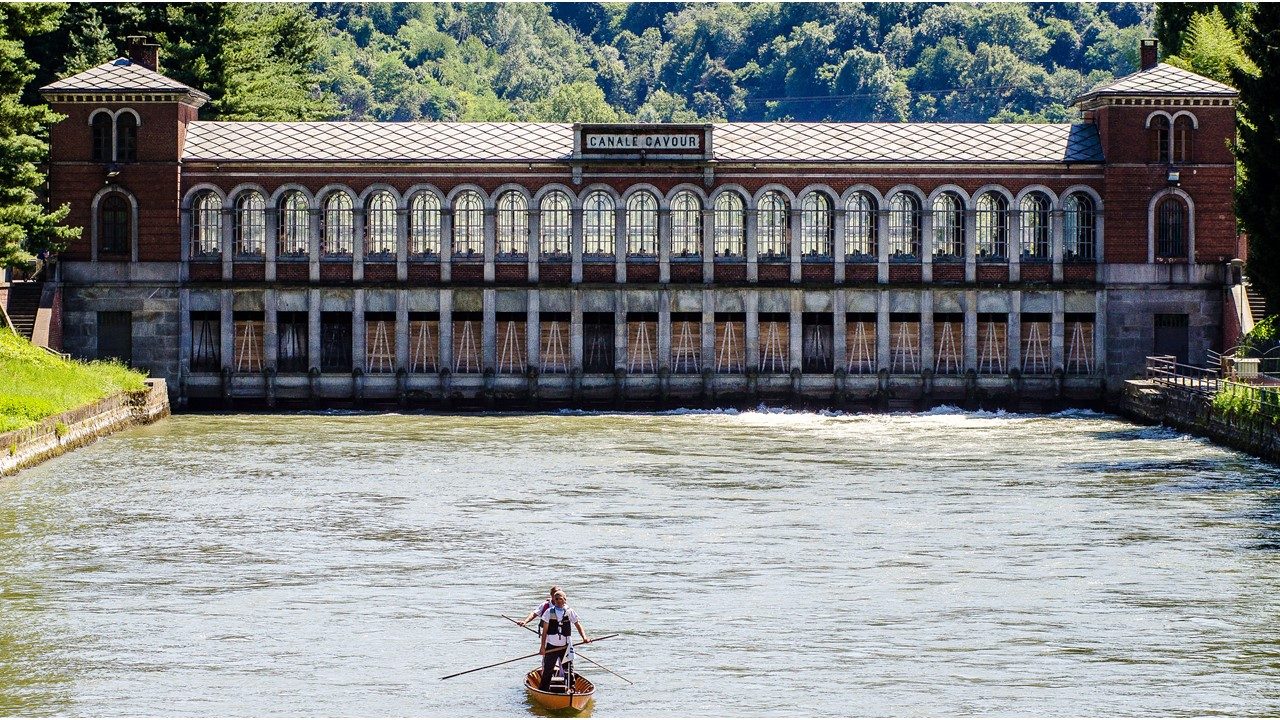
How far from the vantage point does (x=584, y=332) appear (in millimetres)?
82188

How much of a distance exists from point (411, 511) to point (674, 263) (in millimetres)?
30413

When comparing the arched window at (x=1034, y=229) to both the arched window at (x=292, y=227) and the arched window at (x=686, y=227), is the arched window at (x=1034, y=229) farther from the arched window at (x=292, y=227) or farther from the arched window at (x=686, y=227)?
the arched window at (x=292, y=227)

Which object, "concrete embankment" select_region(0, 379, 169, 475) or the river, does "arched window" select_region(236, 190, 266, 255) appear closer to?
"concrete embankment" select_region(0, 379, 169, 475)

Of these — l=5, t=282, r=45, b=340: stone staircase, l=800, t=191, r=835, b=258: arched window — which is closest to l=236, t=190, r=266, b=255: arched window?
l=5, t=282, r=45, b=340: stone staircase

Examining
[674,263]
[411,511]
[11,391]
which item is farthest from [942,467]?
[11,391]

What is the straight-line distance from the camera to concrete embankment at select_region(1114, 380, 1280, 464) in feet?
206

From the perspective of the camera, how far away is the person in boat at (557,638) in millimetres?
33812

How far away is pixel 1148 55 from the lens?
8562 cm

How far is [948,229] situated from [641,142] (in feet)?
39.9

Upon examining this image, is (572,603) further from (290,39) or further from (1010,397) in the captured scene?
(290,39)

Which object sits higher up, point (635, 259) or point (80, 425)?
point (635, 259)

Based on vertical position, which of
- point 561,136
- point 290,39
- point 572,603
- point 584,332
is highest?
point 290,39

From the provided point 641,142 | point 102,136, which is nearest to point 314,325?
point 102,136

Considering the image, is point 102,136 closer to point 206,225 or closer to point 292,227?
point 206,225
